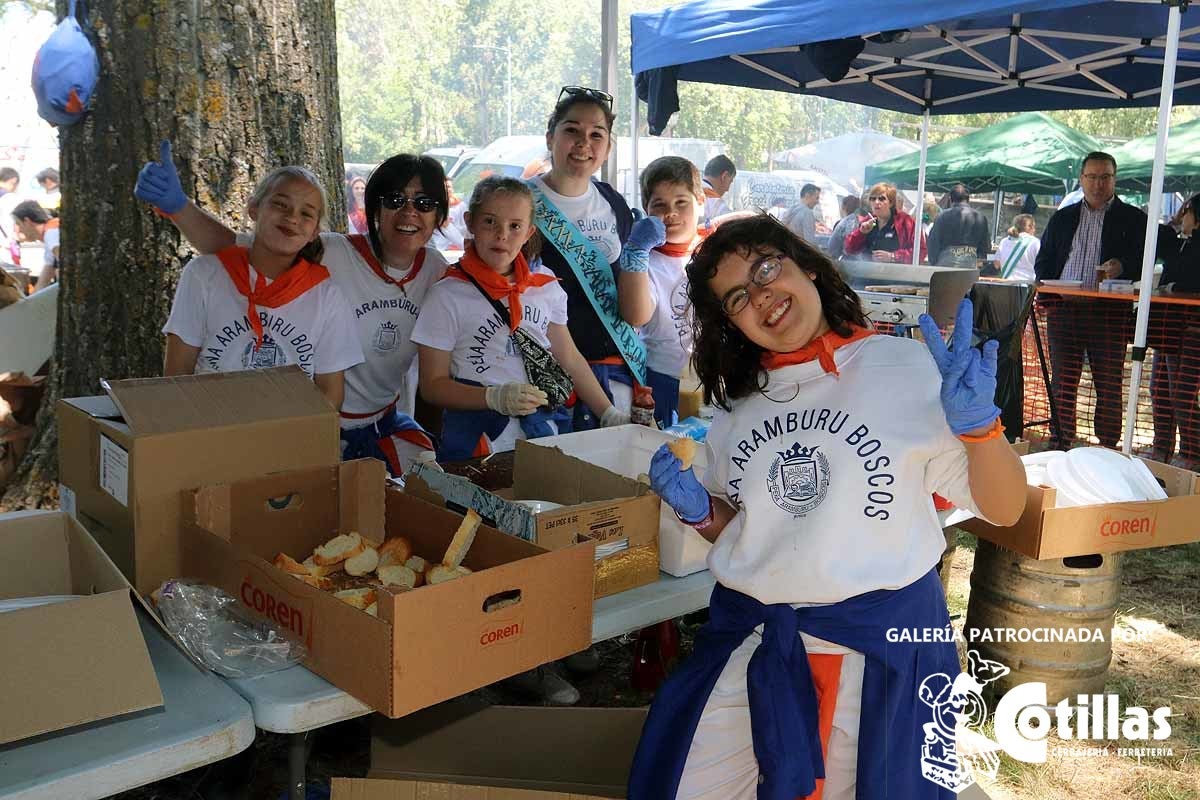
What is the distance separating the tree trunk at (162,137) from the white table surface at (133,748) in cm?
222

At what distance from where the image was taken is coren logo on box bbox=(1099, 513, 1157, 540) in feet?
9.49

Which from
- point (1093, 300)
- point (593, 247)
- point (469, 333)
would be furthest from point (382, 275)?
point (1093, 300)

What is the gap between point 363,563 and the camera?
6.12 feet

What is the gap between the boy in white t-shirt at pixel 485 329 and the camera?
9.50 feet

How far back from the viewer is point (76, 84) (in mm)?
3283

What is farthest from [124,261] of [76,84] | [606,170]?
[606,170]

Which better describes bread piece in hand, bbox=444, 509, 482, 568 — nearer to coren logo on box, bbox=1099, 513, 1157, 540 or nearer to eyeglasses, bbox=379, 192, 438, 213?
eyeglasses, bbox=379, 192, 438, 213

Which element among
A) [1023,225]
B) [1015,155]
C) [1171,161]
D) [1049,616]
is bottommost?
[1049,616]

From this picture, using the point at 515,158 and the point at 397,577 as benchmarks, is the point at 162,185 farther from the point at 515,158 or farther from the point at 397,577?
the point at 515,158

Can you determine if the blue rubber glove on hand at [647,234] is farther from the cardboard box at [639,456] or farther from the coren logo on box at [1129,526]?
the coren logo on box at [1129,526]

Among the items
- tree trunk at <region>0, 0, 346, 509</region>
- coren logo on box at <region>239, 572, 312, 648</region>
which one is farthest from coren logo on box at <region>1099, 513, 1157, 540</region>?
tree trunk at <region>0, 0, 346, 509</region>

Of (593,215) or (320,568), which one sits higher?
(593,215)

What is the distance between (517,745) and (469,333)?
1271 mm

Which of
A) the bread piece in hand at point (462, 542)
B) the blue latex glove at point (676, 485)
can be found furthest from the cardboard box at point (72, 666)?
the blue latex glove at point (676, 485)
